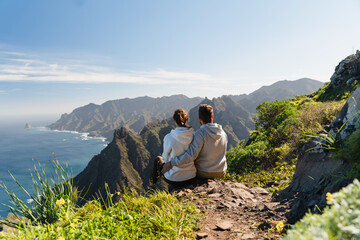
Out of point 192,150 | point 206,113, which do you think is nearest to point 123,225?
point 192,150

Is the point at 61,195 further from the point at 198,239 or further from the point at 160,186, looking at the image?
the point at 198,239

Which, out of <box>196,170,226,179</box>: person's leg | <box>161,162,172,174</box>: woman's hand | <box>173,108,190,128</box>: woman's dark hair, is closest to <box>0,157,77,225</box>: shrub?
<box>161,162,172,174</box>: woman's hand

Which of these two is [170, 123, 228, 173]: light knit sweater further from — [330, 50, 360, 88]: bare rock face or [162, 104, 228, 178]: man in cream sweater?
[330, 50, 360, 88]: bare rock face

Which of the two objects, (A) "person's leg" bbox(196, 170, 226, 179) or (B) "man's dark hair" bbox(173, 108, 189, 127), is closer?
(B) "man's dark hair" bbox(173, 108, 189, 127)

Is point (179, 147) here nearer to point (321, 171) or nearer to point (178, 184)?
point (178, 184)

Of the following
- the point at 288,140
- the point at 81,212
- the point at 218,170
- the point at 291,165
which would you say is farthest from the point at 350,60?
the point at 81,212

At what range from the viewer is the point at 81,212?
142 inches

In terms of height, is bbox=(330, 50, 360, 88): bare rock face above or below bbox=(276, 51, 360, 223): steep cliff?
above

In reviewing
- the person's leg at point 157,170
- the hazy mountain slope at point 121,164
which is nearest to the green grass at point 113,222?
the person's leg at point 157,170

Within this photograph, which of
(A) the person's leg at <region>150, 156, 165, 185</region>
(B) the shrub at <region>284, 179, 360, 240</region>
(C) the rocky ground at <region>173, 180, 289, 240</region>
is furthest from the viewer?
(A) the person's leg at <region>150, 156, 165, 185</region>

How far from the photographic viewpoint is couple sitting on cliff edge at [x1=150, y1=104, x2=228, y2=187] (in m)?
4.94

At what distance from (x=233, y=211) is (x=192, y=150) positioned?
1672 mm

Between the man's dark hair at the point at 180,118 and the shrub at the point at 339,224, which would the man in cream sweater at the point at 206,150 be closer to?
the man's dark hair at the point at 180,118

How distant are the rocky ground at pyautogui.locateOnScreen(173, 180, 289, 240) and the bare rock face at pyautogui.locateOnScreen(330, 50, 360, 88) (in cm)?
1497
